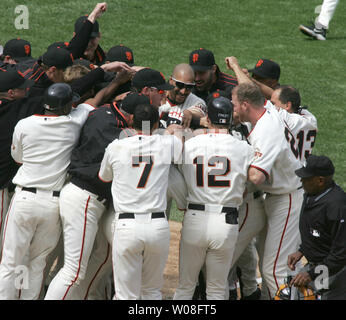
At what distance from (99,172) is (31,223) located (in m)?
0.68

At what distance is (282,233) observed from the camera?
543cm

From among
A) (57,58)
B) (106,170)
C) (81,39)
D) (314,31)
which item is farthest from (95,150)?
(314,31)

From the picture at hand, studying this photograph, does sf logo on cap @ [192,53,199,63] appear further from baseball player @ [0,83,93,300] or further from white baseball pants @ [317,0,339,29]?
white baseball pants @ [317,0,339,29]

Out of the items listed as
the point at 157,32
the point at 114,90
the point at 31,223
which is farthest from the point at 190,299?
the point at 157,32

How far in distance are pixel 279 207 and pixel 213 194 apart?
704mm

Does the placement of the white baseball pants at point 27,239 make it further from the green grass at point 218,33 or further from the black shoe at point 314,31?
the black shoe at point 314,31

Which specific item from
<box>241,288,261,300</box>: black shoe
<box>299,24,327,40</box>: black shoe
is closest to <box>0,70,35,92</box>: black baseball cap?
<box>241,288,261,300</box>: black shoe

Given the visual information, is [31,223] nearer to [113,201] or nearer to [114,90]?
[113,201]

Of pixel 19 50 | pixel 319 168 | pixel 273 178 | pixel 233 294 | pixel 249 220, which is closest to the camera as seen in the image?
pixel 319 168

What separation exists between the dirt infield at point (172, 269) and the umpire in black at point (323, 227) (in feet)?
5.28

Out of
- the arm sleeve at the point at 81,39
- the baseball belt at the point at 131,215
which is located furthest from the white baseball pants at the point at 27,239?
the arm sleeve at the point at 81,39

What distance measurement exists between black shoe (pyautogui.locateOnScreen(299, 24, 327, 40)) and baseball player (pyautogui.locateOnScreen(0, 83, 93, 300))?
8.48 metres

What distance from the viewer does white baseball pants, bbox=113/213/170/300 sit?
4.83 meters

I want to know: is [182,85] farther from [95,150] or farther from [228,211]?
[228,211]
